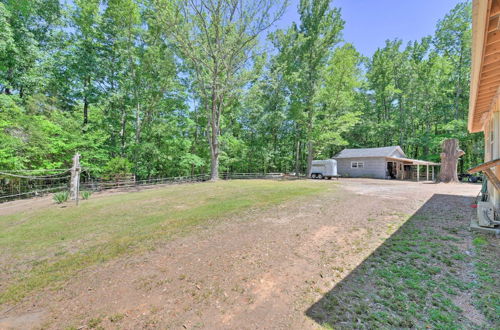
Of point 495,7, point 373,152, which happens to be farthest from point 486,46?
point 373,152

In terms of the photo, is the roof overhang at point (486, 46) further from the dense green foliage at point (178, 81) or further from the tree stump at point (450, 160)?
the dense green foliage at point (178, 81)

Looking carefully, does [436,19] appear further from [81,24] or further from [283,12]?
[81,24]

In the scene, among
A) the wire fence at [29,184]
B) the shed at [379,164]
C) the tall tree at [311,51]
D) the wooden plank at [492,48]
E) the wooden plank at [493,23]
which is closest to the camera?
the wooden plank at [493,23]

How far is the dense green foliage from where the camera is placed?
45.3ft

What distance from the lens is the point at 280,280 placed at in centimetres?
286

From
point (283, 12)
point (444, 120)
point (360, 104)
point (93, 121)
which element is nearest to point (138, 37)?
point (93, 121)

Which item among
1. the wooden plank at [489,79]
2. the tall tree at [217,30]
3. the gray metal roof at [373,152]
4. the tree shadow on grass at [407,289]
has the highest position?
the tall tree at [217,30]

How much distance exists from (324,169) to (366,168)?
6549mm

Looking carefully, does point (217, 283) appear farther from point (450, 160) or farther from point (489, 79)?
point (450, 160)

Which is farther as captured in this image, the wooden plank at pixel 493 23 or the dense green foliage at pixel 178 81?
the dense green foliage at pixel 178 81

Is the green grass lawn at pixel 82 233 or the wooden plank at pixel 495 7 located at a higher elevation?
the wooden plank at pixel 495 7

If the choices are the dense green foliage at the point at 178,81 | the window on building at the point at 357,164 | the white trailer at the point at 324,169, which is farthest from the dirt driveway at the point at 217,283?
the window on building at the point at 357,164

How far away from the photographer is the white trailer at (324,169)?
1978 cm

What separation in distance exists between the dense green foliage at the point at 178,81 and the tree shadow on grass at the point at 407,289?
15.3 m
